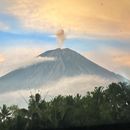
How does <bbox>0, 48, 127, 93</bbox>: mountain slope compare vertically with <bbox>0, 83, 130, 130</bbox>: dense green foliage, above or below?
A: above

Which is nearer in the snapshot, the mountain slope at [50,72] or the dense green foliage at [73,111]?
the dense green foliage at [73,111]

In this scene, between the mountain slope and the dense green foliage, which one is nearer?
the dense green foliage

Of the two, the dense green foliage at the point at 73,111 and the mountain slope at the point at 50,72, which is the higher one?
the mountain slope at the point at 50,72

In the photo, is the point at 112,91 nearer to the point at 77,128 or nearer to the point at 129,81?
the point at 129,81

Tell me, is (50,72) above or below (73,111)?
above
